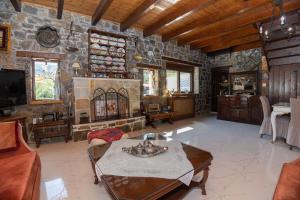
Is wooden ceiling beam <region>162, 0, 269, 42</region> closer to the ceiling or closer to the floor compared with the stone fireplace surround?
closer to the ceiling

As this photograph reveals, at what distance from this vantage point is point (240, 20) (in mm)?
4598

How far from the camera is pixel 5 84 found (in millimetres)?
3250

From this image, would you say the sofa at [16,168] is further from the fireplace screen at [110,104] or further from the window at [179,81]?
the window at [179,81]

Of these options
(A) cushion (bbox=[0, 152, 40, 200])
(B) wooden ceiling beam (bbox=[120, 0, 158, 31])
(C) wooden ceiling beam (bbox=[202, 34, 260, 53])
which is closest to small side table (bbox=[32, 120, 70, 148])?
(A) cushion (bbox=[0, 152, 40, 200])

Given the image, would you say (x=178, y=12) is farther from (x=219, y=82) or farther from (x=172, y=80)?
(x=219, y=82)

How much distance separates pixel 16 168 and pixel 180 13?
409 centimetres

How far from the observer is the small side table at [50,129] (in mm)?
3588

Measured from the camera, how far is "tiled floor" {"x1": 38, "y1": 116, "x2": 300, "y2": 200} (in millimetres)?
1958

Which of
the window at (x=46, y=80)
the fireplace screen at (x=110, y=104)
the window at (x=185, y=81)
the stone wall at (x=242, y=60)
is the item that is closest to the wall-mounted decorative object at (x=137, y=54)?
the fireplace screen at (x=110, y=104)

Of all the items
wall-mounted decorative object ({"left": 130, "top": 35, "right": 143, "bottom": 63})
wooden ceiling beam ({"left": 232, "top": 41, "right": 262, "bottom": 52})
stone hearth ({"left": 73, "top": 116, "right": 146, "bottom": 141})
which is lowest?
stone hearth ({"left": 73, "top": 116, "right": 146, "bottom": 141})

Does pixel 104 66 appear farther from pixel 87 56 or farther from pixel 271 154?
pixel 271 154

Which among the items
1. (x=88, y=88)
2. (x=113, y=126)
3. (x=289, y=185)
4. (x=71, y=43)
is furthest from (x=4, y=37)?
(x=289, y=185)

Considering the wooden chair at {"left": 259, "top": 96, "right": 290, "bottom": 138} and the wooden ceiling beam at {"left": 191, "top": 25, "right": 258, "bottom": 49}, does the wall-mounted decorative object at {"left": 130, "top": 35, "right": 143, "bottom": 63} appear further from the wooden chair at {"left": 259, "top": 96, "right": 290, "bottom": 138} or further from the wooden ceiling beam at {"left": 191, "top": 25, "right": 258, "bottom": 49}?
the wooden chair at {"left": 259, "top": 96, "right": 290, "bottom": 138}

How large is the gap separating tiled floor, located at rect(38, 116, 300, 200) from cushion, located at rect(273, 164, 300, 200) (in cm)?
75
